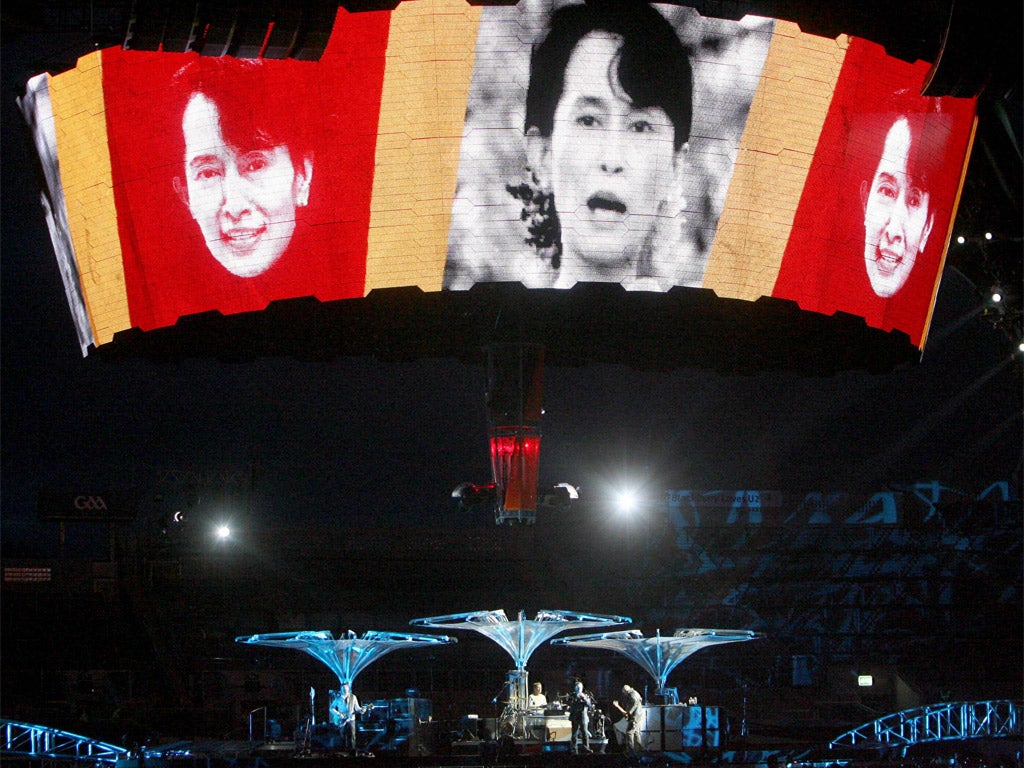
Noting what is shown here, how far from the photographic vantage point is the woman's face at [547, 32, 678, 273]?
17734 millimetres

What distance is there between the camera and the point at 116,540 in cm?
3931

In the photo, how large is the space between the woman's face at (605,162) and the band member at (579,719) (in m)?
9.52

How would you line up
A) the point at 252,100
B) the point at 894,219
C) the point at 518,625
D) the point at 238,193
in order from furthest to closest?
the point at 518,625 → the point at 894,219 → the point at 238,193 → the point at 252,100

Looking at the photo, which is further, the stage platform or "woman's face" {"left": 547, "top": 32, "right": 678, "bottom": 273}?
the stage platform

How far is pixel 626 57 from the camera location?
58.2 feet

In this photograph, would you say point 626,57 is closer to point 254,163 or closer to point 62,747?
point 254,163

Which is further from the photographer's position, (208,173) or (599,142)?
(208,173)

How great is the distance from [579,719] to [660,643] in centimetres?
416

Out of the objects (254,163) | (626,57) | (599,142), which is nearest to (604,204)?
(599,142)

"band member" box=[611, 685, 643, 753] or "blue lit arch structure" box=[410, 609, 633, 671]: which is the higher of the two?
"blue lit arch structure" box=[410, 609, 633, 671]

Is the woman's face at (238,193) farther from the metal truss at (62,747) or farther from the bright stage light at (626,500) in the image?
the bright stage light at (626,500)

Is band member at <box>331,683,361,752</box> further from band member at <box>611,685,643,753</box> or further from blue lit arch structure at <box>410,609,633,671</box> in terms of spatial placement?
band member at <box>611,685,643,753</box>

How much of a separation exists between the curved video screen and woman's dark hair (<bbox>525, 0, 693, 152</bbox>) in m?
0.03

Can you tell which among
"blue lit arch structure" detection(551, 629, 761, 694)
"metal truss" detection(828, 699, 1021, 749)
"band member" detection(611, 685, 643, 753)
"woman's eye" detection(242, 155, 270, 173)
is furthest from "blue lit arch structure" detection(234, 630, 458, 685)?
"woman's eye" detection(242, 155, 270, 173)
